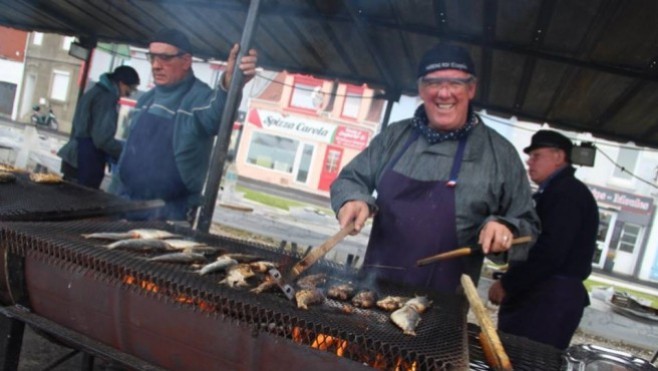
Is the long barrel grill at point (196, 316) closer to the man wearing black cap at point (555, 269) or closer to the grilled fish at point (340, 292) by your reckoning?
the grilled fish at point (340, 292)

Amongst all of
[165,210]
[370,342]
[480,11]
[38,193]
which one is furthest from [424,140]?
[38,193]

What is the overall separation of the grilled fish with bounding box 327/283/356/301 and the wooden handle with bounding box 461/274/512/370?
500 mm

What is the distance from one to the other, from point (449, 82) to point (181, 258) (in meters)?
1.79

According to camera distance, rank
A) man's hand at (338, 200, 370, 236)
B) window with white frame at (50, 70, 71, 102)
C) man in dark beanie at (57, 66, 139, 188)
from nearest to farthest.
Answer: man's hand at (338, 200, 370, 236) → man in dark beanie at (57, 66, 139, 188) → window with white frame at (50, 70, 71, 102)

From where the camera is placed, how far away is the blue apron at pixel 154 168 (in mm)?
3750

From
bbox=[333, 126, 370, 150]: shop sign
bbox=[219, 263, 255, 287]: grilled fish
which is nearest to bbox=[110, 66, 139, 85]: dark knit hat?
bbox=[219, 263, 255, 287]: grilled fish

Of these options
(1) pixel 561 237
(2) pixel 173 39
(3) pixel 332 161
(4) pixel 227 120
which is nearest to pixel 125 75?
(2) pixel 173 39

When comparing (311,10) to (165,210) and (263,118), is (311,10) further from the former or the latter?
(263,118)

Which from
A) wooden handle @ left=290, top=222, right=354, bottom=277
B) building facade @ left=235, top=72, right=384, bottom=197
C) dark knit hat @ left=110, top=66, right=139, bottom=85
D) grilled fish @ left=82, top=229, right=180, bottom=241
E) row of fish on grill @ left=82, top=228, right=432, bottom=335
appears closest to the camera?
row of fish on grill @ left=82, top=228, right=432, bottom=335

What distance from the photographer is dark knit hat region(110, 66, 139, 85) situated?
562 centimetres

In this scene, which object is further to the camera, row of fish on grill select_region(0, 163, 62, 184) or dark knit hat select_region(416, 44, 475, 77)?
row of fish on grill select_region(0, 163, 62, 184)

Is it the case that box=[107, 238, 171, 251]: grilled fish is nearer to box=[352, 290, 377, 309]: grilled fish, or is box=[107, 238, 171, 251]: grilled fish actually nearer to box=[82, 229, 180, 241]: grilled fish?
box=[82, 229, 180, 241]: grilled fish

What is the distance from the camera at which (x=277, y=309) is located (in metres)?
1.57

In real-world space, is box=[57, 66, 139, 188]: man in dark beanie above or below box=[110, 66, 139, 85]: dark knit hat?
below
